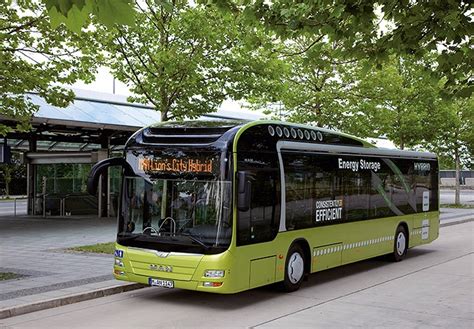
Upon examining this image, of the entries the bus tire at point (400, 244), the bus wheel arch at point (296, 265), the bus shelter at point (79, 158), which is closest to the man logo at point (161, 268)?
the bus wheel arch at point (296, 265)

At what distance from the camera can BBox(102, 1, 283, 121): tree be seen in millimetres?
14000

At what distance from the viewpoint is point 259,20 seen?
8383mm

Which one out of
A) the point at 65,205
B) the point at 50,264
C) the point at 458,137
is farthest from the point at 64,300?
the point at 458,137

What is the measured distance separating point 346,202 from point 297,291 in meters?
2.58

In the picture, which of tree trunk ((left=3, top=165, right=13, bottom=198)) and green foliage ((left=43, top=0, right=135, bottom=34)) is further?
tree trunk ((left=3, top=165, right=13, bottom=198))

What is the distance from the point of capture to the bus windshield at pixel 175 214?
841 cm

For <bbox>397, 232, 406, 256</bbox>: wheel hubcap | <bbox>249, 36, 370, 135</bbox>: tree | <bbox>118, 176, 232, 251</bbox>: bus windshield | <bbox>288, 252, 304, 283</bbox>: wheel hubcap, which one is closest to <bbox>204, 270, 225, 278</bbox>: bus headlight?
<bbox>118, 176, 232, 251</bbox>: bus windshield

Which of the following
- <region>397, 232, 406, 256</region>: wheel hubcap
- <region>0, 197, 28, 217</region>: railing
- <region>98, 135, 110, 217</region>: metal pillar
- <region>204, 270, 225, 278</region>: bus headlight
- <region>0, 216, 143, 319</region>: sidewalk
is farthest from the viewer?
<region>0, 197, 28, 217</region>: railing

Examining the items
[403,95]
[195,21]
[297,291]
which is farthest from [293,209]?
[403,95]

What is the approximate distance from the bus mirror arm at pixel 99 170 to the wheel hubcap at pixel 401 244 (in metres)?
7.52

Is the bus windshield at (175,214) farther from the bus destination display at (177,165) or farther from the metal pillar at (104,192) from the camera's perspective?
the metal pillar at (104,192)

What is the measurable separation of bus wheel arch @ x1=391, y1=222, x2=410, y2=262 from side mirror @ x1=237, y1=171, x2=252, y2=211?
645 cm

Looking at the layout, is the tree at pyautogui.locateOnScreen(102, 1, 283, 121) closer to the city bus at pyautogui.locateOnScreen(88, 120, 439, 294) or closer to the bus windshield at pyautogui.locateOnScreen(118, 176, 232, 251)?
the city bus at pyautogui.locateOnScreen(88, 120, 439, 294)

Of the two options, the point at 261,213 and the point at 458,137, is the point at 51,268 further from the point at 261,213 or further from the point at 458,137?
the point at 458,137
